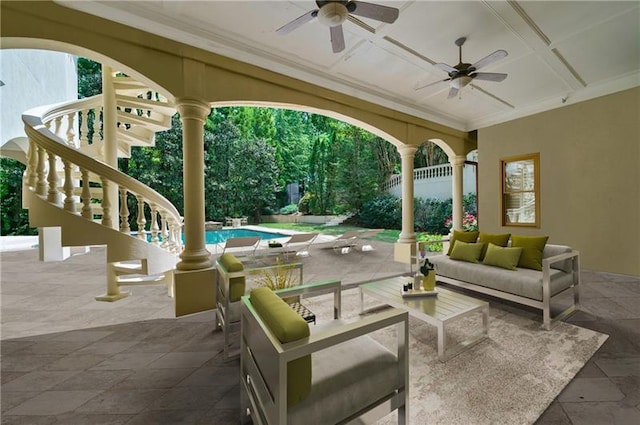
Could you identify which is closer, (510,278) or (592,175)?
(510,278)

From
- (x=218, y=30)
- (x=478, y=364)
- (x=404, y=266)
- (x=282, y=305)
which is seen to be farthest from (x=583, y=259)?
(x=218, y=30)

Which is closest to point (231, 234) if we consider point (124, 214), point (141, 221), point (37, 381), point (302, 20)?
point (141, 221)

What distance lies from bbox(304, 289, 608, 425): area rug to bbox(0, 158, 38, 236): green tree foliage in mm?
13524

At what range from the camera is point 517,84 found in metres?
4.61

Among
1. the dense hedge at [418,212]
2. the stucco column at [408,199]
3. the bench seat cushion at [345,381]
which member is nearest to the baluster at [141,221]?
the bench seat cushion at [345,381]

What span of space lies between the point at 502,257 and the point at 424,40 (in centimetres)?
292

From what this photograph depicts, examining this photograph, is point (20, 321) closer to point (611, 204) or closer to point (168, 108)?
point (168, 108)

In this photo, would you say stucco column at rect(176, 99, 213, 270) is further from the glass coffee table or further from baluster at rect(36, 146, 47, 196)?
the glass coffee table

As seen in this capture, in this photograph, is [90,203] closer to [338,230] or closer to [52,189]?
[52,189]

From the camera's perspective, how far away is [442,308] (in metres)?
2.34

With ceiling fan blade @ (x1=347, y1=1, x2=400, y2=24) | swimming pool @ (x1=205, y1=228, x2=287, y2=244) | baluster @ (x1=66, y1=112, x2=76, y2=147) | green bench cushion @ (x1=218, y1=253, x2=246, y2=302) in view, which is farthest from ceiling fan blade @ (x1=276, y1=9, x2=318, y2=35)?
swimming pool @ (x1=205, y1=228, x2=287, y2=244)

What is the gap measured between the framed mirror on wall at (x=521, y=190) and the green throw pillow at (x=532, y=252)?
9.99ft

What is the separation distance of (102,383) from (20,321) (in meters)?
2.05

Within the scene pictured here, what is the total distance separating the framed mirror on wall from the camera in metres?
5.57
